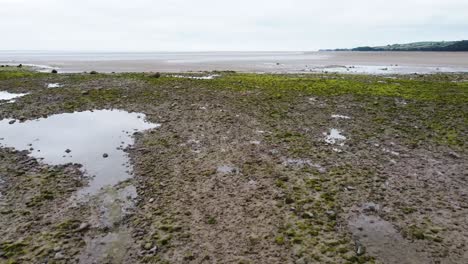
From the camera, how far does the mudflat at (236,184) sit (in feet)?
19.9

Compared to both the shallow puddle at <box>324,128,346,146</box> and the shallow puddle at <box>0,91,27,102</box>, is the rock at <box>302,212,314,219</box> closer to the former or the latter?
the shallow puddle at <box>324,128,346,146</box>

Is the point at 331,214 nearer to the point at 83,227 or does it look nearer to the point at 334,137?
the point at 83,227

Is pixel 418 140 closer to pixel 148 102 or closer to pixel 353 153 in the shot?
pixel 353 153

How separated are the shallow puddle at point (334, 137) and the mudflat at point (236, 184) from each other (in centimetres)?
3

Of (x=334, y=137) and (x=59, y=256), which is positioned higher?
(x=334, y=137)

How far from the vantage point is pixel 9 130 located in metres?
13.5

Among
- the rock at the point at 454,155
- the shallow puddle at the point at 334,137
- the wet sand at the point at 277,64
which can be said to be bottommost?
the rock at the point at 454,155

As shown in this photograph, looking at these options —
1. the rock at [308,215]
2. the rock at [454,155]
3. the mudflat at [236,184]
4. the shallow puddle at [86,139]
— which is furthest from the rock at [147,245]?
the rock at [454,155]

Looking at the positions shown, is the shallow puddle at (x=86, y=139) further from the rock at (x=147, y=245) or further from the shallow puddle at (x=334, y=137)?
the shallow puddle at (x=334, y=137)

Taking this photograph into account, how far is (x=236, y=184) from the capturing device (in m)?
8.61

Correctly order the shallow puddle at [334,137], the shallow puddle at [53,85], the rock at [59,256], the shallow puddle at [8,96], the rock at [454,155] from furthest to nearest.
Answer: the shallow puddle at [53,85], the shallow puddle at [8,96], the shallow puddle at [334,137], the rock at [454,155], the rock at [59,256]

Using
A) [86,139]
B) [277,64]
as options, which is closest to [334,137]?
[86,139]

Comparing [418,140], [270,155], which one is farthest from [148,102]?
[418,140]

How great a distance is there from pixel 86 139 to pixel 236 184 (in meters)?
6.69
